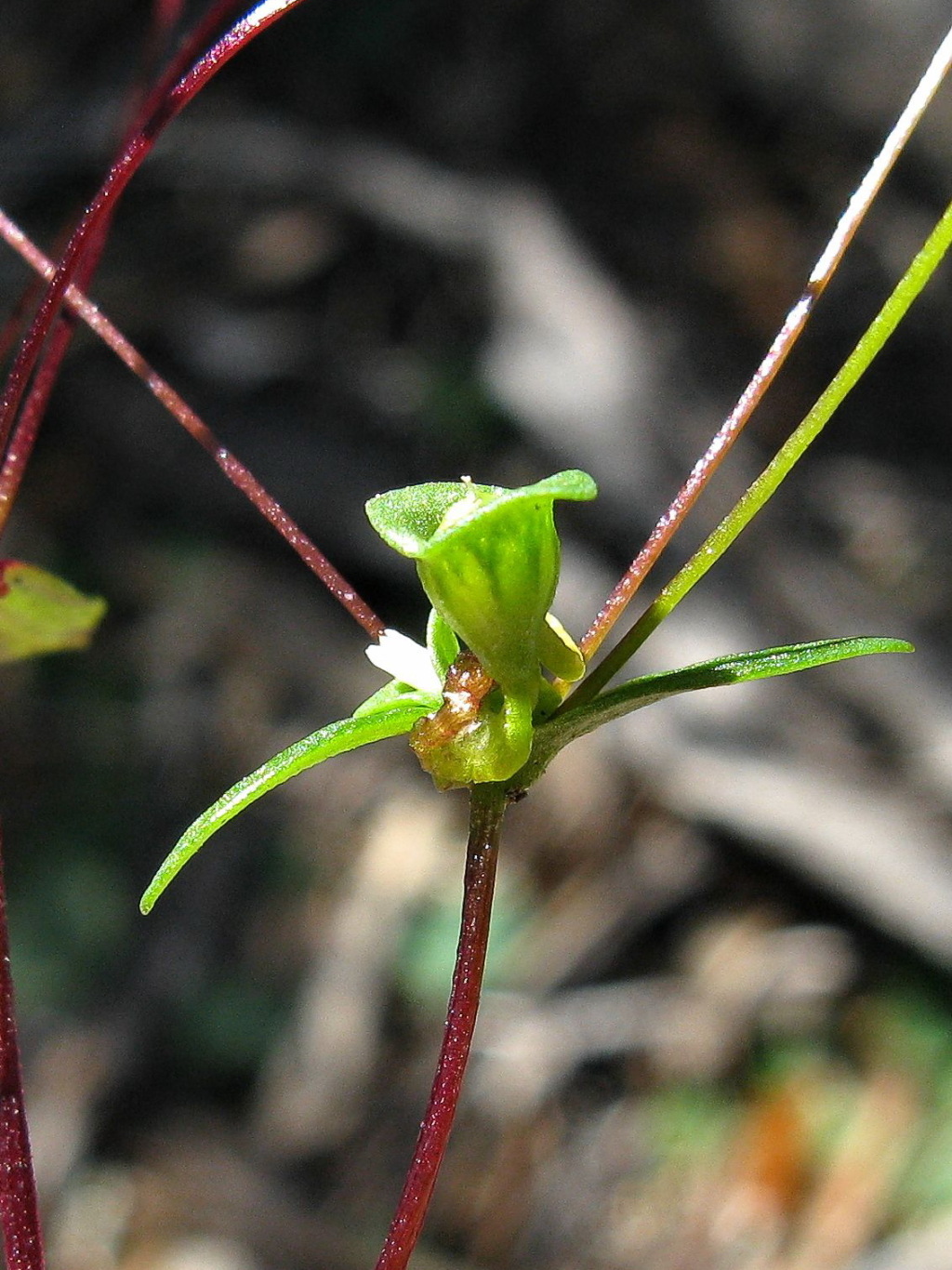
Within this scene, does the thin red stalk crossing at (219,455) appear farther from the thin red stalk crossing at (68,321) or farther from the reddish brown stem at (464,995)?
the reddish brown stem at (464,995)

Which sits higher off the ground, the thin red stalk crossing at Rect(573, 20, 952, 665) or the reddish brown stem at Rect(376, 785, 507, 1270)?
the thin red stalk crossing at Rect(573, 20, 952, 665)

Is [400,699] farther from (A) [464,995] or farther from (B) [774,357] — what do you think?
(B) [774,357]

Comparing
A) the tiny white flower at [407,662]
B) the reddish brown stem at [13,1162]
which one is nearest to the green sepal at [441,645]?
the tiny white flower at [407,662]

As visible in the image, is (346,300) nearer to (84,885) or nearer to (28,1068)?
(84,885)

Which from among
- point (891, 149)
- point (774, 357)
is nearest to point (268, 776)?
point (774, 357)

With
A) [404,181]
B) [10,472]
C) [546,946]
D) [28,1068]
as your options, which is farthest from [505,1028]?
[404,181]

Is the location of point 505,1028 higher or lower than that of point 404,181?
lower

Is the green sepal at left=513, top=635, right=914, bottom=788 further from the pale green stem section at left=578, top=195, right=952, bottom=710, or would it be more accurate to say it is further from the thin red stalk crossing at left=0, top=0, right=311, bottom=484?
the thin red stalk crossing at left=0, top=0, right=311, bottom=484

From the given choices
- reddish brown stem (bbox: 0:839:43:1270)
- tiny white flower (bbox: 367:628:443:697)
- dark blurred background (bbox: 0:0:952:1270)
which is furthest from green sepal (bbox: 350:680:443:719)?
dark blurred background (bbox: 0:0:952:1270)
